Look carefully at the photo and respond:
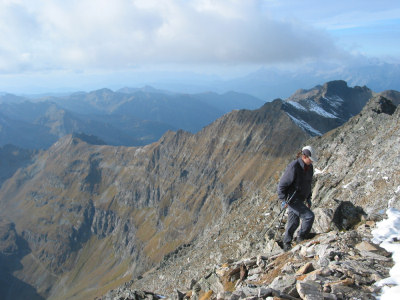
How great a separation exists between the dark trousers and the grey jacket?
0.49m

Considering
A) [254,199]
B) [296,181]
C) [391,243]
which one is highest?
[296,181]

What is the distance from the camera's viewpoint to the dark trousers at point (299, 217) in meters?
16.0

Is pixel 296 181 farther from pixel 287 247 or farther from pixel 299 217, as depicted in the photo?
pixel 287 247

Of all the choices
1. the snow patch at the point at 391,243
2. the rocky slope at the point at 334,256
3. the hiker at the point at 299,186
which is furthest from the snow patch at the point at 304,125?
the hiker at the point at 299,186

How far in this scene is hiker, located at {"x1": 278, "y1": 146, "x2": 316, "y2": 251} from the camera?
15.1 m

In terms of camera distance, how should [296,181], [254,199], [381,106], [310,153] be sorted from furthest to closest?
[254,199] → [381,106] → [296,181] → [310,153]

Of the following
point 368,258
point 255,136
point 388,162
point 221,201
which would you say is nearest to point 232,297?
point 368,258

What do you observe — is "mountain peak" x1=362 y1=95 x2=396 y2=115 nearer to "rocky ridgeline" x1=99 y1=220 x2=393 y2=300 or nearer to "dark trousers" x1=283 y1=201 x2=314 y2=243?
"dark trousers" x1=283 y1=201 x2=314 y2=243

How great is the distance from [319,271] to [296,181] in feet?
15.6

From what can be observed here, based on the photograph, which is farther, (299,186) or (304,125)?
(304,125)

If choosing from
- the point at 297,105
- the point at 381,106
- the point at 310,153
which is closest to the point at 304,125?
the point at 297,105

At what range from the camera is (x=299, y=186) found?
15461 millimetres

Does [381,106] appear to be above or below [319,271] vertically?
above

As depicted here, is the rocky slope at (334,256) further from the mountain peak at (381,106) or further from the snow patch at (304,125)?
the snow patch at (304,125)
